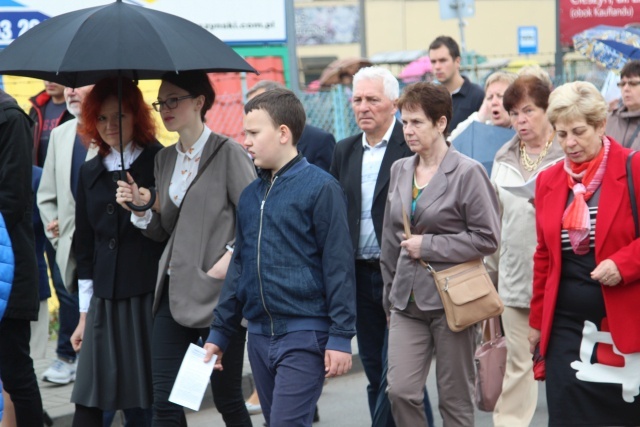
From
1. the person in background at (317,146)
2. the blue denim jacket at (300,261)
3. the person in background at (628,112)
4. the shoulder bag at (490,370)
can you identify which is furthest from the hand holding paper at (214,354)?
the person in background at (628,112)

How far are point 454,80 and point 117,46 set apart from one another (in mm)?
5267

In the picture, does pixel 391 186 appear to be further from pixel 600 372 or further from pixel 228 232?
pixel 600 372

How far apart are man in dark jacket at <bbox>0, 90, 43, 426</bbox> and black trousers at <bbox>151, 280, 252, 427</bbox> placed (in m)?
0.80

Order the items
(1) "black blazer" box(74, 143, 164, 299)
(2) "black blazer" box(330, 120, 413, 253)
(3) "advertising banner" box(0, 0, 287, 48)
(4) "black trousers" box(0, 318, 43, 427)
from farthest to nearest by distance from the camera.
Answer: (3) "advertising banner" box(0, 0, 287, 48)
(2) "black blazer" box(330, 120, 413, 253)
(4) "black trousers" box(0, 318, 43, 427)
(1) "black blazer" box(74, 143, 164, 299)

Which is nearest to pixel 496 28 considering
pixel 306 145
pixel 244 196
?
pixel 306 145

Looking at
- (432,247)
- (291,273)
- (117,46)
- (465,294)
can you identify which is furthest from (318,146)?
(291,273)

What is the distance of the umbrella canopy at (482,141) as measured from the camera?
719cm

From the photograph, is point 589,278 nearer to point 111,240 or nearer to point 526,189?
point 526,189

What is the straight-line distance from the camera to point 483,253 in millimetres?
5488

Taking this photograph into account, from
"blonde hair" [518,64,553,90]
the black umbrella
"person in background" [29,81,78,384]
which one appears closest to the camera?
the black umbrella

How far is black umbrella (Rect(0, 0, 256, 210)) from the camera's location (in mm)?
5020

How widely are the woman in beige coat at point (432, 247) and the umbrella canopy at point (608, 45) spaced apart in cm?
540

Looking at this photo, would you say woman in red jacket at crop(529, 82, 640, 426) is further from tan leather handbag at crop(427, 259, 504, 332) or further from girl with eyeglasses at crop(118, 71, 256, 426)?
girl with eyeglasses at crop(118, 71, 256, 426)

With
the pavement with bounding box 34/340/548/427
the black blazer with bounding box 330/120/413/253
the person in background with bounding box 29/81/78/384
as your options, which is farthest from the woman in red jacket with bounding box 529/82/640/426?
the person in background with bounding box 29/81/78/384
